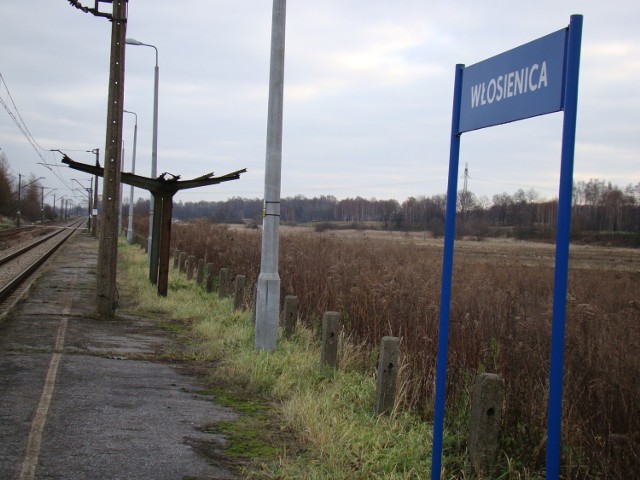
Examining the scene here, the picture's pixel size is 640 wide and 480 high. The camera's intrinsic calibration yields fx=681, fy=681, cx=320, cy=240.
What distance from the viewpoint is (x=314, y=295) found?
11719 mm

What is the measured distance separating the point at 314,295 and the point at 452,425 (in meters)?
6.00

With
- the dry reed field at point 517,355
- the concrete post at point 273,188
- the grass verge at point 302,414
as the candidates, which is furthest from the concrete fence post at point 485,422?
the concrete post at point 273,188

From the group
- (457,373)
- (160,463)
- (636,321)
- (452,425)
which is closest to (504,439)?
(452,425)

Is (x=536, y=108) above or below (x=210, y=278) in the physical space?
above

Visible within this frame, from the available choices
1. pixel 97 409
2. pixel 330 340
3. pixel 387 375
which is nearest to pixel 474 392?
pixel 387 375

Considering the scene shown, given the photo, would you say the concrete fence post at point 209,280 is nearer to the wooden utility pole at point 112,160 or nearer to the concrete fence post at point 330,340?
the wooden utility pole at point 112,160

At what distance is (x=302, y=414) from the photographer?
611 centimetres

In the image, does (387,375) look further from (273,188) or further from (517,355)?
(273,188)

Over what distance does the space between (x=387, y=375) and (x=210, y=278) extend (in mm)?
10543

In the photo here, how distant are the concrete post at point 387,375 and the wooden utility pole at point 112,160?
7557 mm

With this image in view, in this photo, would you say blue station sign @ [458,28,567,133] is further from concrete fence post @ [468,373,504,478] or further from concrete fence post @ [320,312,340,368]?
concrete fence post @ [320,312,340,368]

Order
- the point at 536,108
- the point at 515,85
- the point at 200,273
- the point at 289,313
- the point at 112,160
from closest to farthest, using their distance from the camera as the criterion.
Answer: the point at 536,108, the point at 515,85, the point at 289,313, the point at 112,160, the point at 200,273

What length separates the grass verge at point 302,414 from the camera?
500cm

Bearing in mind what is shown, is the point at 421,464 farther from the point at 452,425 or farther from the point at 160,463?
the point at 160,463
